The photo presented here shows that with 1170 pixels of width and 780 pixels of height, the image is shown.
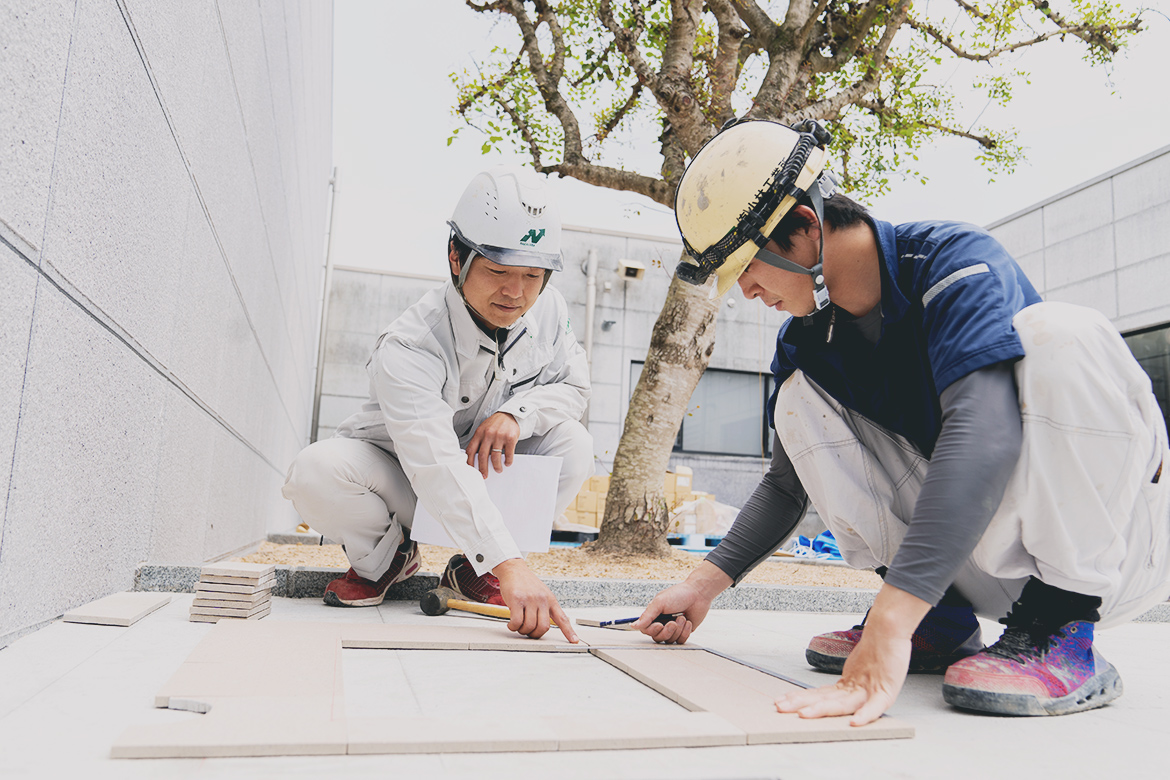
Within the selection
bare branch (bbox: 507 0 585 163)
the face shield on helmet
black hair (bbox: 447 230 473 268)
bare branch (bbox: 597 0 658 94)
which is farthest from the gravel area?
bare branch (bbox: 597 0 658 94)

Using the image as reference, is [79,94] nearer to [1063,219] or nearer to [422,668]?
[422,668]

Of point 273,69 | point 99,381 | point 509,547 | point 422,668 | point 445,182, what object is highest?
point 445,182

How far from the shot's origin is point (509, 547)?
1863 mm

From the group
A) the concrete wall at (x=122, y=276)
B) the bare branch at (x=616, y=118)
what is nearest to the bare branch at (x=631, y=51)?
the bare branch at (x=616, y=118)

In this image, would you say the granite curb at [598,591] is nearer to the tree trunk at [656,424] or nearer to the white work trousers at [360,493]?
the white work trousers at [360,493]

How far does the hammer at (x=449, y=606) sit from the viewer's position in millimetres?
2234

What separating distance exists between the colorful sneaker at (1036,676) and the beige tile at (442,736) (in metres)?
0.84

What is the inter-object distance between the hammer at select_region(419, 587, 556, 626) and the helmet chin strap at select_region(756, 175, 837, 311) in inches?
51.2

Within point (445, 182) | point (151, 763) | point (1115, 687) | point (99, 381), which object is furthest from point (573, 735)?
point (445, 182)

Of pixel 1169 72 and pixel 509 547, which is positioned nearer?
pixel 509 547

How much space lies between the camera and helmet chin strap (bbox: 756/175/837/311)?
1629mm

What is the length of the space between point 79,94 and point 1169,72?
34.2ft

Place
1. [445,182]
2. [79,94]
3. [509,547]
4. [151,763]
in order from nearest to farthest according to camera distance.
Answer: [151,763] → [79,94] → [509,547] → [445,182]

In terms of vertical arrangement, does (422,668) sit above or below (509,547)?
below
